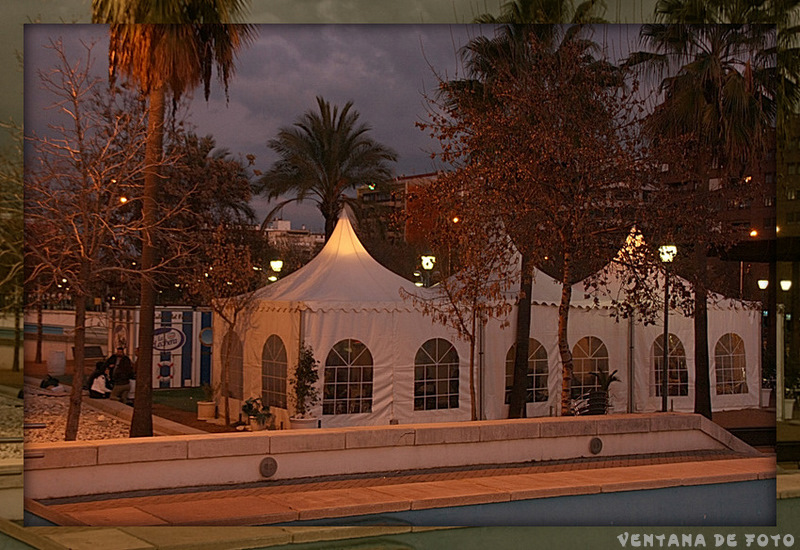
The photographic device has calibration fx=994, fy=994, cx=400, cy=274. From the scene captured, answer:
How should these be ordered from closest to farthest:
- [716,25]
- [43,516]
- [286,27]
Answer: [43,516], [286,27], [716,25]

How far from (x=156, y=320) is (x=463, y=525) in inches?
137

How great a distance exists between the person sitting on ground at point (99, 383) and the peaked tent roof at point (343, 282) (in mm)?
1663

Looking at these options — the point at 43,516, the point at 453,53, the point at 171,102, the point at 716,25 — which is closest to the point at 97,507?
the point at 43,516

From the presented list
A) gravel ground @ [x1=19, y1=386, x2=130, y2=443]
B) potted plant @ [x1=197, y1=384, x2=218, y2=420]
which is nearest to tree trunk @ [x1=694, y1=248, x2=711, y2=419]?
potted plant @ [x1=197, y1=384, x2=218, y2=420]

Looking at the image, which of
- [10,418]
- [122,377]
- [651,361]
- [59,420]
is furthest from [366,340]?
[10,418]

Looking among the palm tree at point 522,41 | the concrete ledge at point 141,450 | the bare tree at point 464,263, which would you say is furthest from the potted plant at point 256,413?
the palm tree at point 522,41

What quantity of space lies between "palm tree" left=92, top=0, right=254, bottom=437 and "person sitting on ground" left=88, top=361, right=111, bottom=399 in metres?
0.29

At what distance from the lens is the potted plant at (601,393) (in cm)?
1098

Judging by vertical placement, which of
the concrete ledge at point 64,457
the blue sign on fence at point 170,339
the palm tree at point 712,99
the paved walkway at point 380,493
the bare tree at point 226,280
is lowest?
the paved walkway at point 380,493

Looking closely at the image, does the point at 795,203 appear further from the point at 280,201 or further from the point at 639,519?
the point at 280,201

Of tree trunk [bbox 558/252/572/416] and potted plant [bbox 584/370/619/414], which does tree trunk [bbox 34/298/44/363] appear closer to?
tree trunk [bbox 558/252/572/416]

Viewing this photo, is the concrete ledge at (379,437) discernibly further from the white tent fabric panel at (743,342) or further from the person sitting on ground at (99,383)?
the white tent fabric panel at (743,342)

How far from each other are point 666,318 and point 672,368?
2.51ft

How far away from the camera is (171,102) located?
9406 mm
